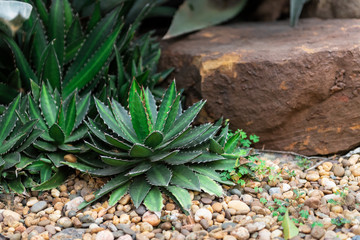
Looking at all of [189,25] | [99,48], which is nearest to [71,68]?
[99,48]

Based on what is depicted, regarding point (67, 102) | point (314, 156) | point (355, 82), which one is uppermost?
point (355, 82)

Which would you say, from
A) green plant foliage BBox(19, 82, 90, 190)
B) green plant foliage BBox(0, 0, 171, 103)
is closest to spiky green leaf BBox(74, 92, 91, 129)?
green plant foliage BBox(19, 82, 90, 190)

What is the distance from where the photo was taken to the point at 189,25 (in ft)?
10.8

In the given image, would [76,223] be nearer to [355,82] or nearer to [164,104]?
[164,104]

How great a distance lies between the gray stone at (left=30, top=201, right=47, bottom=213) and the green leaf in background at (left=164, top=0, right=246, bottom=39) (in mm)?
1490

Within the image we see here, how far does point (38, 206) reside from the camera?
222 centimetres

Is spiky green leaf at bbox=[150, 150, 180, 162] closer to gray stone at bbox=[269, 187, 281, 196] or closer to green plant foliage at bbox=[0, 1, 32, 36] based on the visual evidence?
gray stone at bbox=[269, 187, 281, 196]

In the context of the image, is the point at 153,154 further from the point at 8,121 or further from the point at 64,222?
the point at 8,121

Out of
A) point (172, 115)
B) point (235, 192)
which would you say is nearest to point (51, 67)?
point (172, 115)

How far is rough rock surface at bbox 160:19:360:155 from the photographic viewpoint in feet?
8.52

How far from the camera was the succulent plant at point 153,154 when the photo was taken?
7.11 ft

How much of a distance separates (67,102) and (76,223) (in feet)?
2.66

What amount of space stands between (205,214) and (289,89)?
0.94 m

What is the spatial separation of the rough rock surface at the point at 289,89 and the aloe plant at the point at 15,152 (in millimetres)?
1043
